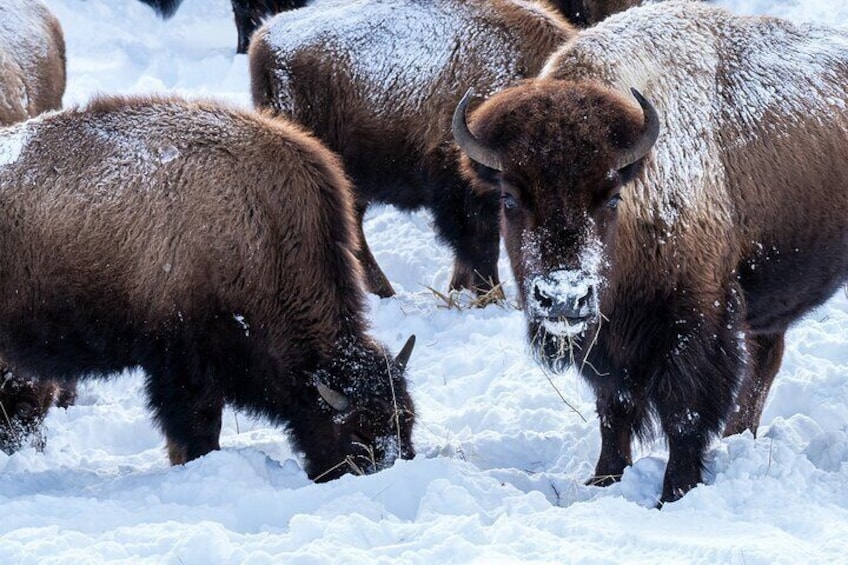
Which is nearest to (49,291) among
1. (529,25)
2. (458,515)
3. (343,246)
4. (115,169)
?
(115,169)

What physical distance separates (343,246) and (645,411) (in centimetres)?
145

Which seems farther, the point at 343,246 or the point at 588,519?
the point at 343,246

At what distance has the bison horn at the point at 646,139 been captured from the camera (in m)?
4.46

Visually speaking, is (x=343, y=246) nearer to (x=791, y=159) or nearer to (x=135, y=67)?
(x=791, y=159)

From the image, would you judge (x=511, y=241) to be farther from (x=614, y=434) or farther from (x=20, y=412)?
(x=20, y=412)

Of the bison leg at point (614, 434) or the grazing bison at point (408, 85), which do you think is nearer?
the bison leg at point (614, 434)

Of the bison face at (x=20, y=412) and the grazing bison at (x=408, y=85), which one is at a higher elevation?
the grazing bison at (x=408, y=85)

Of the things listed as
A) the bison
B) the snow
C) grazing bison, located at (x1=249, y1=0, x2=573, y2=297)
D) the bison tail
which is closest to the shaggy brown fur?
the bison

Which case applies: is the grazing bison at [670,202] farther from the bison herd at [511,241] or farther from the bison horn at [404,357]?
the bison horn at [404,357]

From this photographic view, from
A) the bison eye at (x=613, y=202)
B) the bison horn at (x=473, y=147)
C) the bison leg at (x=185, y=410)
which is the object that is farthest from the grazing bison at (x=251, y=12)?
the bison eye at (x=613, y=202)

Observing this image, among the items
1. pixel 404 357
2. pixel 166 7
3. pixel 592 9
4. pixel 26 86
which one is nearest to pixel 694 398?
pixel 404 357

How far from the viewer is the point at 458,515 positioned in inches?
163

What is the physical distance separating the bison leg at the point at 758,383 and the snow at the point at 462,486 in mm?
120

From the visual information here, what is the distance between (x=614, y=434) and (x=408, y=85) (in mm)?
3590
